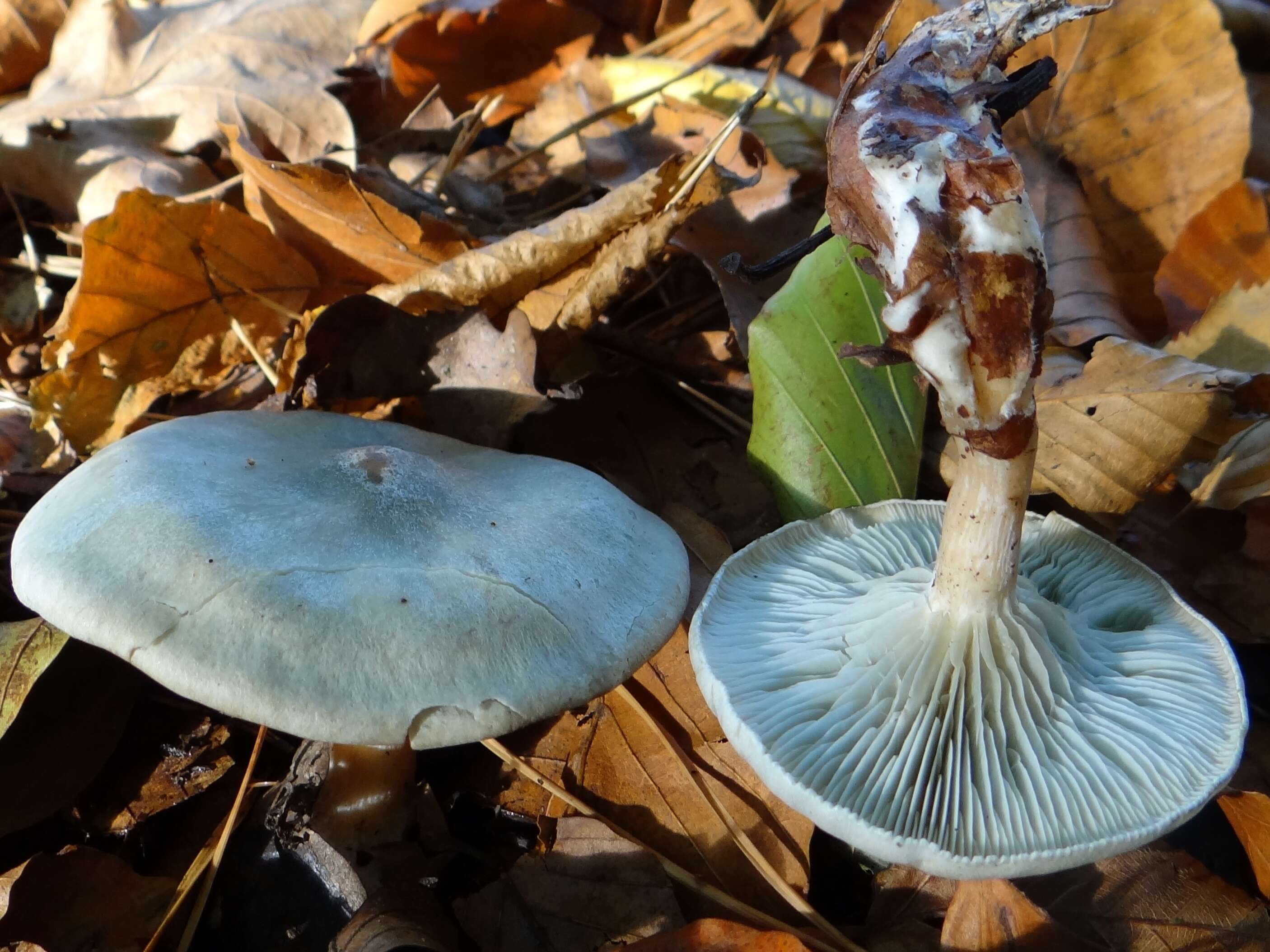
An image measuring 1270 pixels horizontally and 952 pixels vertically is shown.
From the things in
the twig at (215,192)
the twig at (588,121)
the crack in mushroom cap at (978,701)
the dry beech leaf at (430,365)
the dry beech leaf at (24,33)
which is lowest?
the crack in mushroom cap at (978,701)

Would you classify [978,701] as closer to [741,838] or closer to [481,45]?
[741,838]

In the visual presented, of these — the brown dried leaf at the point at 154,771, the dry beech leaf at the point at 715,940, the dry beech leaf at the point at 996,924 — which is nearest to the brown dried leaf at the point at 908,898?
the dry beech leaf at the point at 996,924

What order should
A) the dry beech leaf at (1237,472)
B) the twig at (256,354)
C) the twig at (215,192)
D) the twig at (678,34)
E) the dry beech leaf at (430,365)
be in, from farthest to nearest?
the twig at (678,34), the twig at (215,192), the twig at (256,354), the dry beech leaf at (430,365), the dry beech leaf at (1237,472)

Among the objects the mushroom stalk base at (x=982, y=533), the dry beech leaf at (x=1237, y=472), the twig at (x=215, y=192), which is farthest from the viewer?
the twig at (x=215, y=192)

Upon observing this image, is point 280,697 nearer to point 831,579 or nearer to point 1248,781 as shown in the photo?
point 831,579

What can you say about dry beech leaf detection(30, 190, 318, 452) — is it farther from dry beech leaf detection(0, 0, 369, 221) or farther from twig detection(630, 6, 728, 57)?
twig detection(630, 6, 728, 57)

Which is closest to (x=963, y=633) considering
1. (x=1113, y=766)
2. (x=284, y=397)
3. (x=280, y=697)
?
(x=1113, y=766)

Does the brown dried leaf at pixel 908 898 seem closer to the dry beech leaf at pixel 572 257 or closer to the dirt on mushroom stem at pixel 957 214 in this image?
the dirt on mushroom stem at pixel 957 214
